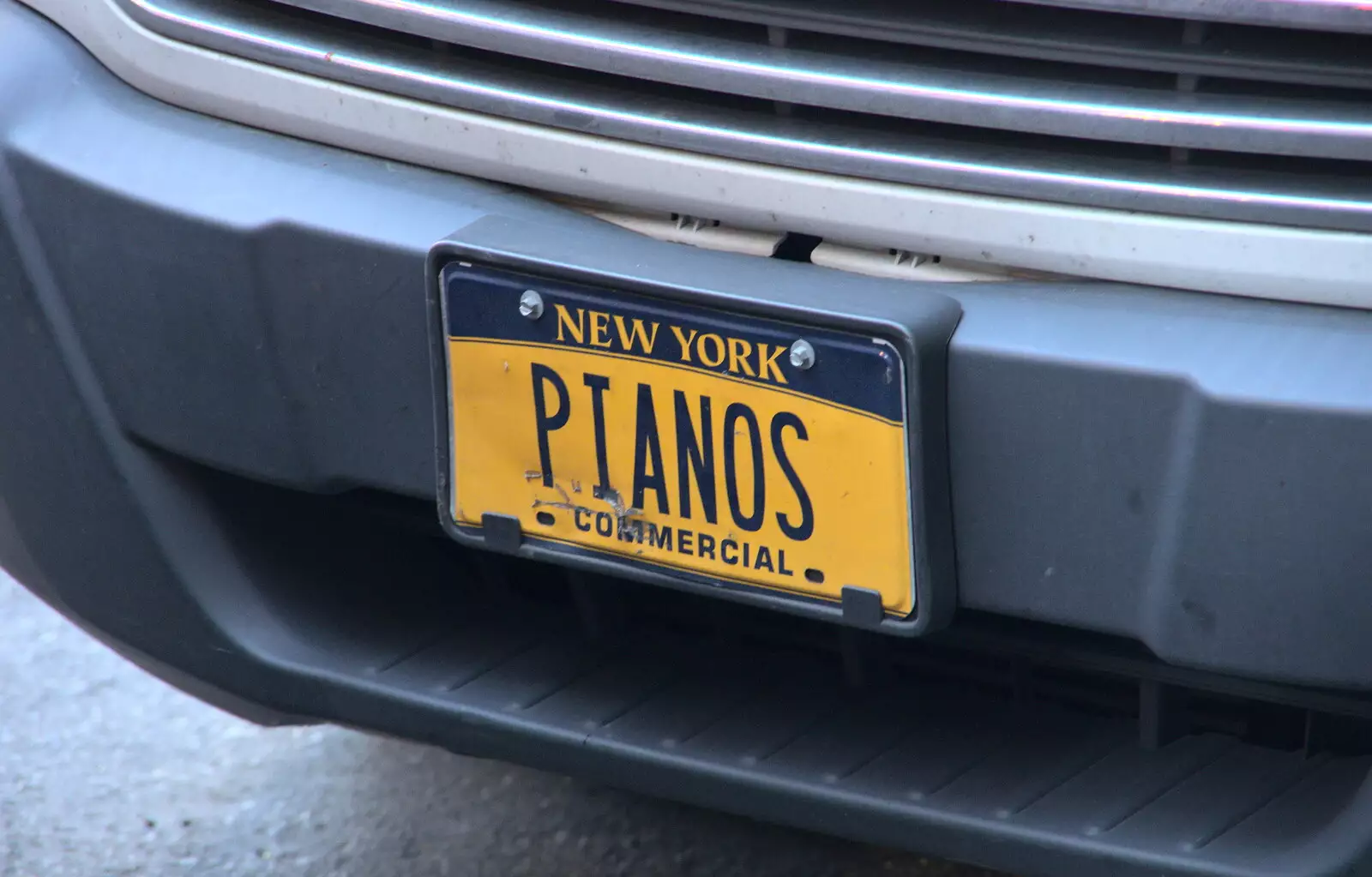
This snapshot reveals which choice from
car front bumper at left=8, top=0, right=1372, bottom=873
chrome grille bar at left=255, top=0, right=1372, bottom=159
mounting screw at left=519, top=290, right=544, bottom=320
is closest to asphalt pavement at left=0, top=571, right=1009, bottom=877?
car front bumper at left=8, top=0, right=1372, bottom=873

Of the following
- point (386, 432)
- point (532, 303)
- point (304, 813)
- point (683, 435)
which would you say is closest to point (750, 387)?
point (683, 435)

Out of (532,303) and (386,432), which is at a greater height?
(532,303)

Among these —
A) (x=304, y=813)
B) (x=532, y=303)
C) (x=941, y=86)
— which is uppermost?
(x=941, y=86)

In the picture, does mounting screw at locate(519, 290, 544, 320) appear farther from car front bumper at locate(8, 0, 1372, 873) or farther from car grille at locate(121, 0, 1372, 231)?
car grille at locate(121, 0, 1372, 231)

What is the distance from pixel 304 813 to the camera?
2.38 m

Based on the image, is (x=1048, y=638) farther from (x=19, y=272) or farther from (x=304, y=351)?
(x=19, y=272)

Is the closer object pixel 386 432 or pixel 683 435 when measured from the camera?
pixel 683 435

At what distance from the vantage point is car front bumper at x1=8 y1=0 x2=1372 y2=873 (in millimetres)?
1303

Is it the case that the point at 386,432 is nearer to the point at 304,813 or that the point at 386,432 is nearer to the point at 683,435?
the point at 683,435

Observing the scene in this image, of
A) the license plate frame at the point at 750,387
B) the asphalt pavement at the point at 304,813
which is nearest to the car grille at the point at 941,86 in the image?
the license plate frame at the point at 750,387

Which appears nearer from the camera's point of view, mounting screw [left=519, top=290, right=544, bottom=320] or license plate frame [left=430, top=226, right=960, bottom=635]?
license plate frame [left=430, top=226, right=960, bottom=635]

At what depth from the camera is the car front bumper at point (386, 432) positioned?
4.27 feet

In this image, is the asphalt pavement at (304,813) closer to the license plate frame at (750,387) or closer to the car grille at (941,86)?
the license plate frame at (750,387)

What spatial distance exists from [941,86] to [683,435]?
35cm
